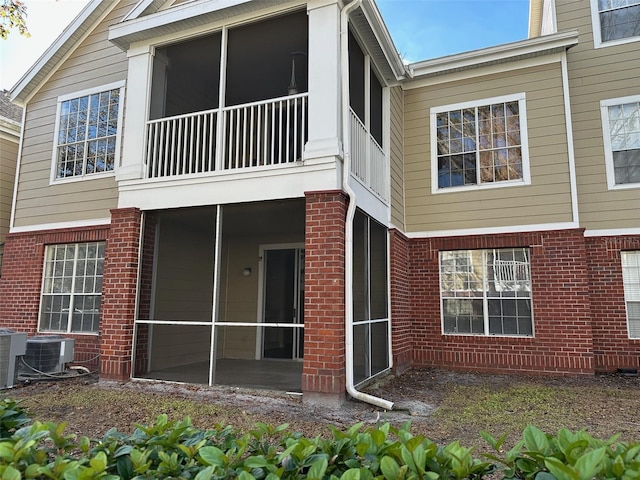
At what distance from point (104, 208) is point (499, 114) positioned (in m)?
7.72

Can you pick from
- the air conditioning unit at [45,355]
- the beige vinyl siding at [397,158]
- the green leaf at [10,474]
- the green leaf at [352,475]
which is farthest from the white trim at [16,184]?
the green leaf at [352,475]

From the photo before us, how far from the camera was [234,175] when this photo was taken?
6.21m

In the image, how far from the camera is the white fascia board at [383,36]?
6270mm

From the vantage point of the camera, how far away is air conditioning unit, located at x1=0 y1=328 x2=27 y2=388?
21.2ft

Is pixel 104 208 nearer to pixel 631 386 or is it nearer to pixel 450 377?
pixel 450 377

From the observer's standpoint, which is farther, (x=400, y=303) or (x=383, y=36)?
(x=400, y=303)

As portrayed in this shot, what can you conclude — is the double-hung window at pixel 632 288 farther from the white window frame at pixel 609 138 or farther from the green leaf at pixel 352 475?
the green leaf at pixel 352 475

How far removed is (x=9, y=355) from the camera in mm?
6527

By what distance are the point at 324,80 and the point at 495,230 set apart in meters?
4.40

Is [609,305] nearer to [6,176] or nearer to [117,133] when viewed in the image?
[117,133]

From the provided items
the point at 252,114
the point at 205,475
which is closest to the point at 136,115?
the point at 252,114

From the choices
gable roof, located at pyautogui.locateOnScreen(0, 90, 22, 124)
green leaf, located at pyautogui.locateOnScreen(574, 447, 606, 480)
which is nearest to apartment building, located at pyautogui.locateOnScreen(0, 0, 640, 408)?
gable roof, located at pyautogui.locateOnScreen(0, 90, 22, 124)

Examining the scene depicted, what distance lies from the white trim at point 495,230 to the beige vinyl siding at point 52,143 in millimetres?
6023

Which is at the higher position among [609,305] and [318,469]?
[609,305]
